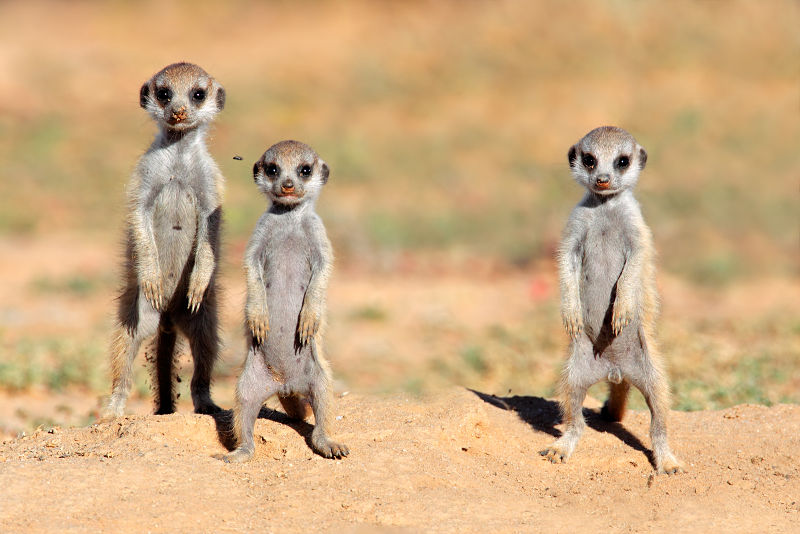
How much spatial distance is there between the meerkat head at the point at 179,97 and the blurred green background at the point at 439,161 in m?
0.53

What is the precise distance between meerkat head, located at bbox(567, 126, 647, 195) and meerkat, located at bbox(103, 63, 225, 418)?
2.29 metres

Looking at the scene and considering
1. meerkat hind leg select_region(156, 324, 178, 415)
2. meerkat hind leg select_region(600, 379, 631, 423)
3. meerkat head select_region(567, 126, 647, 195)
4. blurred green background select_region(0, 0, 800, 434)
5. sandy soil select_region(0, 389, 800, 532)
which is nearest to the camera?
sandy soil select_region(0, 389, 800, 532)

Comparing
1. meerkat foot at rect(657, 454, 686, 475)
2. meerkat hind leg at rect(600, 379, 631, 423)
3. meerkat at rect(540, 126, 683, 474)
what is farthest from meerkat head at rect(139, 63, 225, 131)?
meerkat foot at rect(657, 454, 686, 475)

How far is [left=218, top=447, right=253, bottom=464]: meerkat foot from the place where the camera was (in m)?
5.02

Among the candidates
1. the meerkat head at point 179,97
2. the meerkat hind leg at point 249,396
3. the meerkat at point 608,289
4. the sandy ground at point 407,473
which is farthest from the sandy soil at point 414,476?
the meerkat head at point 179,97

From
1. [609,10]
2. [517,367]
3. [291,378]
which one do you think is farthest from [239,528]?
[609,10]

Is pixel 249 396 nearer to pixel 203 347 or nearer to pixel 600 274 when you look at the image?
pixel 203 347

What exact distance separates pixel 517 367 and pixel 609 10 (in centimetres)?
1745

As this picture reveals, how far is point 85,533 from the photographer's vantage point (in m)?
4.02

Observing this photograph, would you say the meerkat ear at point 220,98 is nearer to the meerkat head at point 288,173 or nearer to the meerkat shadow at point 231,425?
the meerkat head at point 288,173

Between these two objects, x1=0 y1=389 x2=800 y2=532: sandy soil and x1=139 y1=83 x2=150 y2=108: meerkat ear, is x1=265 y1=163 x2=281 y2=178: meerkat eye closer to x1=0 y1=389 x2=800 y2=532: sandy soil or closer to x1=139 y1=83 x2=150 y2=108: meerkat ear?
x1=139 y1=83 x2=150 y2=108: meerkat ear

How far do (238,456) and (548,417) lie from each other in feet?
7.05

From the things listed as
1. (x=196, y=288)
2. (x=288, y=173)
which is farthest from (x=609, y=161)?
(x=196, y=288)

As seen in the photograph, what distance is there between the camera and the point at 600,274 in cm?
554
